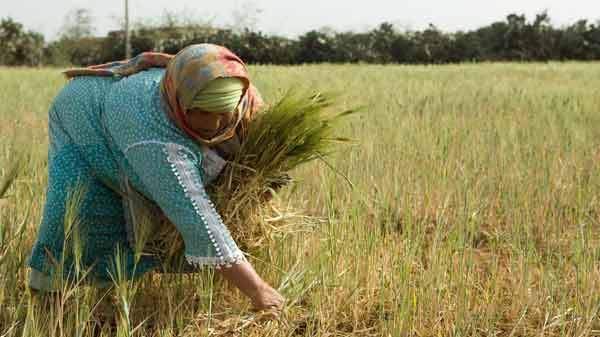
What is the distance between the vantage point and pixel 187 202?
5.49 feet

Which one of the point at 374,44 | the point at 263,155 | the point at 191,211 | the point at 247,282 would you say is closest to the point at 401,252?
the point at 263,155

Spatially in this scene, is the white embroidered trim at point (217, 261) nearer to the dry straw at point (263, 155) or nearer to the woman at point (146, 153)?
the woman at point (146, 153)

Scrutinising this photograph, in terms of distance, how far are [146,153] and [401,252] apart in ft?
2.97

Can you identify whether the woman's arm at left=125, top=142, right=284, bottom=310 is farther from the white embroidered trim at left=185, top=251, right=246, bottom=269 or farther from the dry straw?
the dry straw

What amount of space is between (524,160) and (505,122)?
1433mm

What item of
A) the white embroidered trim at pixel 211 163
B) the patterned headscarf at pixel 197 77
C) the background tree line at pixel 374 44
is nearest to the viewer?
the patterned headscarf at pixel 197 77

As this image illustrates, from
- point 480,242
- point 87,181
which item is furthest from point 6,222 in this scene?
point 480,242

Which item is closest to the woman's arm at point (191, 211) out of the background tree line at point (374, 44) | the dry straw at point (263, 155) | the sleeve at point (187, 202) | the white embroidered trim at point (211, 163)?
the sleeve at point (187, 202)

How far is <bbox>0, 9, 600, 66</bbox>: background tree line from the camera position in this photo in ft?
64.0

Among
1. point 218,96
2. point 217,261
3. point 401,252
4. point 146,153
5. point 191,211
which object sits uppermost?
point 218,96

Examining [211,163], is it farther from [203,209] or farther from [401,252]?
[401,252]

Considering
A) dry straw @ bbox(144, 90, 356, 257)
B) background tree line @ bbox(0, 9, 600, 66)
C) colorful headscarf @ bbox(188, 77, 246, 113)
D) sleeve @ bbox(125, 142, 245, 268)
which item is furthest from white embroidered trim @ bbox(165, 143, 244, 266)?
background tree line @ bbox(0, 9, 600, 66)

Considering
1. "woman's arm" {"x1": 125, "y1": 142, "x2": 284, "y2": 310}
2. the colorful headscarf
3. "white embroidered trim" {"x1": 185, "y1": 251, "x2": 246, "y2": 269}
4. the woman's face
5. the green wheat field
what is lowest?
the green wheat field

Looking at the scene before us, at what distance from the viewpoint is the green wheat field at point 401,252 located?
6.16 feet
